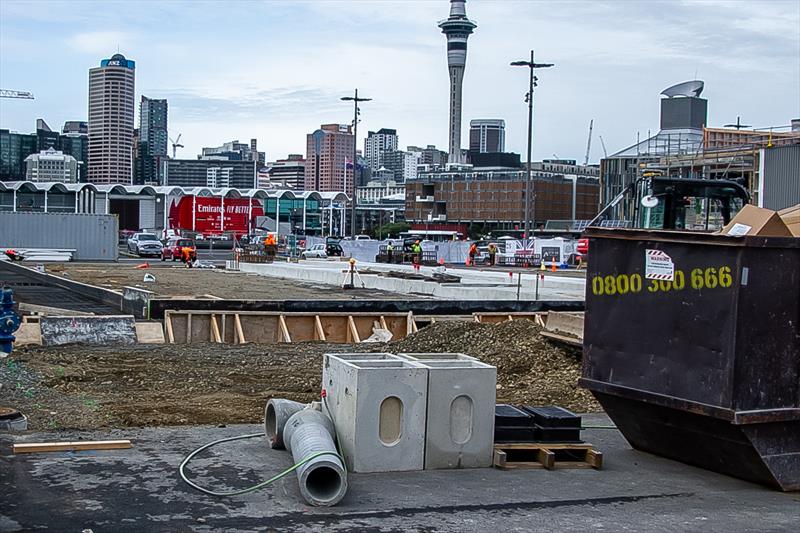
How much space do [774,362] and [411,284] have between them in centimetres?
2494

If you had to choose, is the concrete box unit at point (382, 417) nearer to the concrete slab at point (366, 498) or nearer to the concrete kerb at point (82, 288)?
the concrete slab at point (366, 498)

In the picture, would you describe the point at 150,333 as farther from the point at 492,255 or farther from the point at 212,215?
the point at 212,215

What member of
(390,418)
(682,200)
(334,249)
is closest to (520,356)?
(682,200)

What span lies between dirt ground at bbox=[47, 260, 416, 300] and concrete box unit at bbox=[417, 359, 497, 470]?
20.3m

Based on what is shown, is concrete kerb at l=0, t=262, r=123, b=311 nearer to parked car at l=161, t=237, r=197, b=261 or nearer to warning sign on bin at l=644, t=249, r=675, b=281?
parked car at l=161, t=237, r=197, b=261

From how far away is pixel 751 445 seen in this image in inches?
325

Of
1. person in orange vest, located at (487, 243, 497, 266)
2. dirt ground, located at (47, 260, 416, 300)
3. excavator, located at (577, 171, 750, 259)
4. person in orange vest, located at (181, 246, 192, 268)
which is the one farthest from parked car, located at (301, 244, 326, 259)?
excavator, located at (577, 171, 750, 259)

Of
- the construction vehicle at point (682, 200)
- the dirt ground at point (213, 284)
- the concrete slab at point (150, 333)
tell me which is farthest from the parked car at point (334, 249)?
the construction vehicle at point (682, 200)

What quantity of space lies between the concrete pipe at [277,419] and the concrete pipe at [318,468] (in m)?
0.70

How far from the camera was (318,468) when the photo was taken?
766cm

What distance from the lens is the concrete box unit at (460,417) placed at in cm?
870

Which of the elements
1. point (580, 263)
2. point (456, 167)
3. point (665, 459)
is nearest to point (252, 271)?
point (580, 263)

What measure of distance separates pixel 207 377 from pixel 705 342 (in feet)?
26.0

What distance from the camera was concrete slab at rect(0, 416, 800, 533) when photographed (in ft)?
23.5
